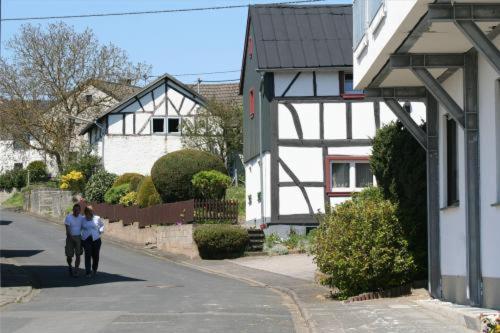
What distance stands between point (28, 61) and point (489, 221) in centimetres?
4785

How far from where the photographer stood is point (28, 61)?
56688 mm

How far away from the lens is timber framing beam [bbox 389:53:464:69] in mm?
13375

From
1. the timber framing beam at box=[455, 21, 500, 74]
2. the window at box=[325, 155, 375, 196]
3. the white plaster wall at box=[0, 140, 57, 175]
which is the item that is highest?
the white plaster wall at box=[0, 140, 57, 175]

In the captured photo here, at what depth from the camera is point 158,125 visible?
5647 centimetres

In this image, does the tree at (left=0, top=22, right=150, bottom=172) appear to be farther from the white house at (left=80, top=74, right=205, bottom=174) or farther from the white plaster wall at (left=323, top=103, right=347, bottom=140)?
the white plaster wall at (left=323, top=103, right=347, bottom=140)

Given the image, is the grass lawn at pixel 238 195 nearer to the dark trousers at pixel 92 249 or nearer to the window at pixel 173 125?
the window at pixel 173 125

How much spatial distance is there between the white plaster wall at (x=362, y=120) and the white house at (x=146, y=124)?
2400 centimetres

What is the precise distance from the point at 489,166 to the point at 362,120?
19.8m

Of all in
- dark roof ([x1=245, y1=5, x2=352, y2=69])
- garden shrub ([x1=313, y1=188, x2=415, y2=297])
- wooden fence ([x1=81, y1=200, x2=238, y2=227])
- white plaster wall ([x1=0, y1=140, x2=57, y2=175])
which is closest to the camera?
garden shrub ([x1=313, y1=188, x2=415, y2=297])

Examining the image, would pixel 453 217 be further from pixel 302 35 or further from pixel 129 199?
pixel 129 199

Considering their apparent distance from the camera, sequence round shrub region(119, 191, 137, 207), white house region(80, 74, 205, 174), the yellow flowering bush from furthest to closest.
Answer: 1. white house region(80, 74, 205, 174)
2. the yellow flowering bush
3. round shrub region(119, 191, 137, 207)

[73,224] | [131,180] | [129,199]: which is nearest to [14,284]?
[73,224]

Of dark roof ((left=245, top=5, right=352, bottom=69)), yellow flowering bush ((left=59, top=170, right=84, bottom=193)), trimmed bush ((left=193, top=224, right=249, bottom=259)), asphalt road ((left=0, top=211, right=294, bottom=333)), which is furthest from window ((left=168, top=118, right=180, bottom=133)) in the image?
asphalt road ((left=0, top=211, right=294, bottom=333))

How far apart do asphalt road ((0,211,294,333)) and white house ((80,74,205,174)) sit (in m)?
28.2
